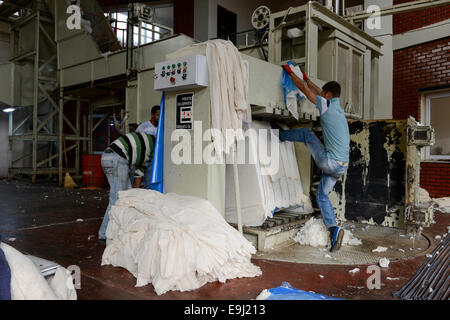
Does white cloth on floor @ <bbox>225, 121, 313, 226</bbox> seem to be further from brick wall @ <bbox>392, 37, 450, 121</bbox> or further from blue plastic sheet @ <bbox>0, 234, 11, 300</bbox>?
brick wall @ <bbox>392, 37, 450, 121</bbox>

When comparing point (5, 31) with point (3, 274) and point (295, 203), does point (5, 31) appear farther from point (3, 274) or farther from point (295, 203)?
point (3, 274)

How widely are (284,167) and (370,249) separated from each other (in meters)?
1.43

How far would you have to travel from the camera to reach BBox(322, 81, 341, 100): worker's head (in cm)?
396

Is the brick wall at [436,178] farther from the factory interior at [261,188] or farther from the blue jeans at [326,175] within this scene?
the blue jeans at [326,175]

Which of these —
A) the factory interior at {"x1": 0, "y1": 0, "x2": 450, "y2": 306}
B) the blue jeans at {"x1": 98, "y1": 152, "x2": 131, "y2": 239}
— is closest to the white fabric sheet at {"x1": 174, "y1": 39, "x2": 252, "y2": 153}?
the factory interior at {"x1": 0, "y1": 0, "x2": 450, "y2": 306}

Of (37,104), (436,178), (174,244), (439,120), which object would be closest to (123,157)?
(174,244)

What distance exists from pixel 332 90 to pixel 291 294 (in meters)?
2.40

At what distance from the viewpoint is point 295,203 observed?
15.5ft

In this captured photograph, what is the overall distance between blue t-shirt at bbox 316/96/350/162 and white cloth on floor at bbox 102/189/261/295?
1524 mm

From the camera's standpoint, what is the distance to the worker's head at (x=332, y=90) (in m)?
3.96

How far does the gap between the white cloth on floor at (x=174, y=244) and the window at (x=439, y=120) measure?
255 inches

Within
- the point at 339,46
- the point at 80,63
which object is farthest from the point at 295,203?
the point at 80,63

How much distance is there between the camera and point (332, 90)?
3.98m
